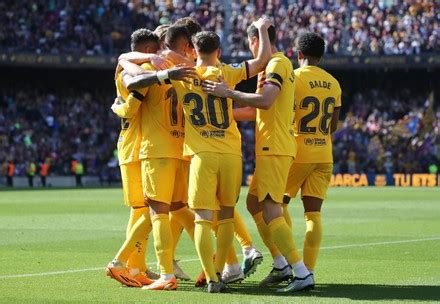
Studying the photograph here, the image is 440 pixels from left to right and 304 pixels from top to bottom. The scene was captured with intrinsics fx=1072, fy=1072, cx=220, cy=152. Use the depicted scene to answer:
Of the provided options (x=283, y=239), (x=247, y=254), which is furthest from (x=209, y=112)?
(x=247, y=254)

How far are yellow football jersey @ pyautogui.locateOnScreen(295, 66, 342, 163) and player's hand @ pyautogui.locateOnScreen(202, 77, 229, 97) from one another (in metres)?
1.03

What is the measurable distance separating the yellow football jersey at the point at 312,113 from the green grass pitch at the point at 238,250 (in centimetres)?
126

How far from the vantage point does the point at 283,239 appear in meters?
9.62

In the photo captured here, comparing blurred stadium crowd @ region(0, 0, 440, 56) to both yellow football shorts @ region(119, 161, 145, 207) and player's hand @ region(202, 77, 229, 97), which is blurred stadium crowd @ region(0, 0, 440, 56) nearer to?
yellow football shorts @ region(119, 161, 145, 207)

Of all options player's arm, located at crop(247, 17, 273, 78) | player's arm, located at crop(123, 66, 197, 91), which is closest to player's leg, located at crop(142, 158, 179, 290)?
player's arm, located at crop(123, 66, 197, 91)

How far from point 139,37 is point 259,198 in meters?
2.04

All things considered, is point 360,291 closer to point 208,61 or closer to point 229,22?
point 208,61

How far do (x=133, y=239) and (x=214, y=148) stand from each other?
52.9 inches

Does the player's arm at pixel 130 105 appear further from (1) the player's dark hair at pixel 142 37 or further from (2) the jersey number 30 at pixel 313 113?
(2) the jersey number 30 at pixel 313 113

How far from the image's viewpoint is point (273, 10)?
51094mm

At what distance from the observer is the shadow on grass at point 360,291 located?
908cm

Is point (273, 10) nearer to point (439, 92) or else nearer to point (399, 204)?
point (439, 92)

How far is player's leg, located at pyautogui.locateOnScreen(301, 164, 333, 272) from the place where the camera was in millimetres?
10258

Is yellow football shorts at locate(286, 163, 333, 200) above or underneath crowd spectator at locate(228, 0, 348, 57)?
above
